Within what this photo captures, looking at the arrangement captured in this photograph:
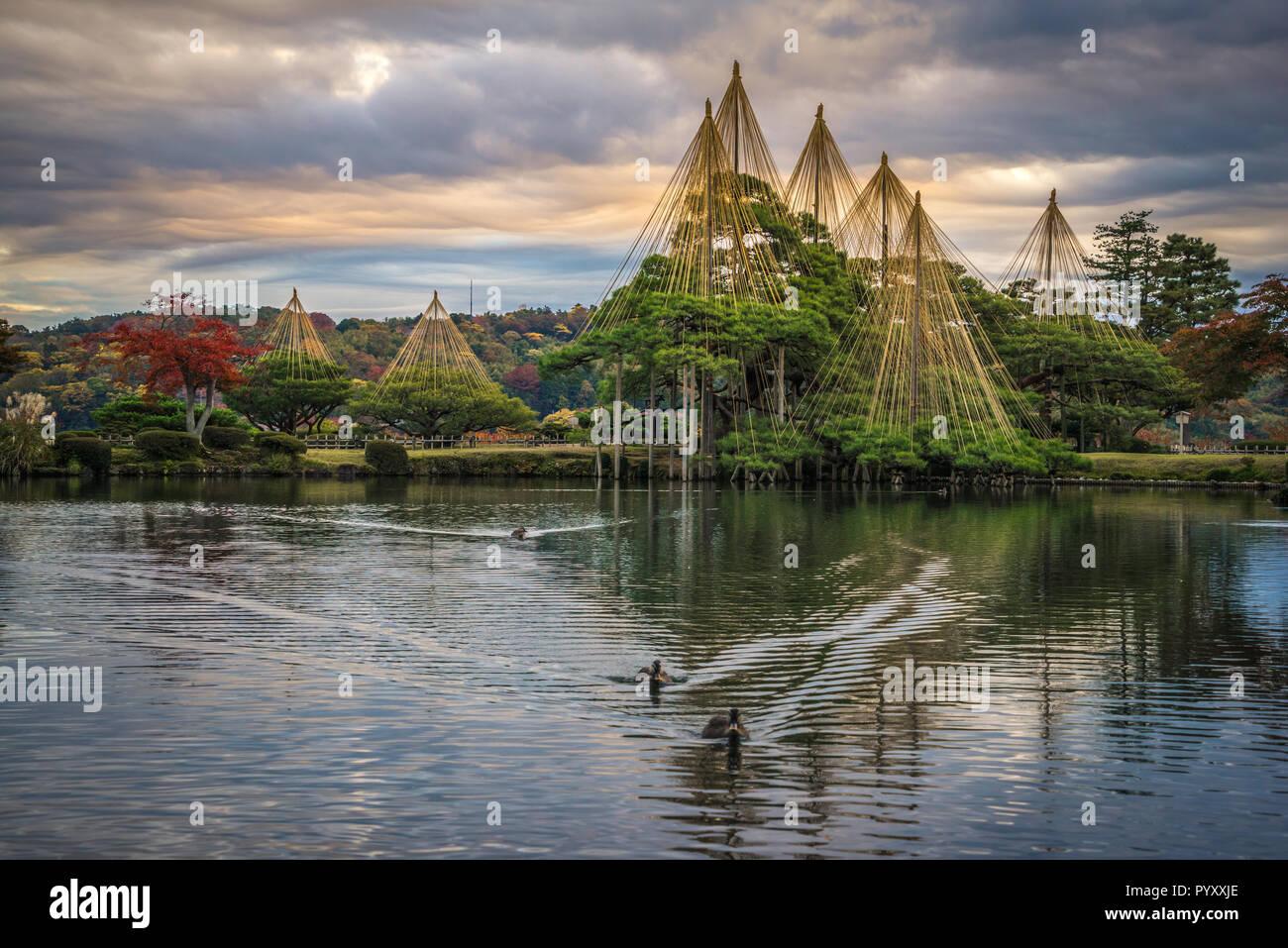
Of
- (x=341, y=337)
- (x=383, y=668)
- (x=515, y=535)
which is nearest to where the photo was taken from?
(x=383, y=668)

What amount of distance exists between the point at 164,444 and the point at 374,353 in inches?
2271

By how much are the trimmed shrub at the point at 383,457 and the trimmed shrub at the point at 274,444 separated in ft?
16.6

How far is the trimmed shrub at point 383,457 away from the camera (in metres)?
64.6

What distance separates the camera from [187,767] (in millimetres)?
9023

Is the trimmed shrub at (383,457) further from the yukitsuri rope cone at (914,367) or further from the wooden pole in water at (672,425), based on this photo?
the yukitsuri rope cone at (914,367)

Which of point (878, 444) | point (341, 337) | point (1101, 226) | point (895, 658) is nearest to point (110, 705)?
point (895, 658)

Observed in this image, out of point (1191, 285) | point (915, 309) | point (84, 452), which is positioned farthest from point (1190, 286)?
point (84, 452)

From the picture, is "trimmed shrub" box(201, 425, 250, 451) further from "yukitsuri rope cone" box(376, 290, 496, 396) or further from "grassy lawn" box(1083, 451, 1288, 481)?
"grassy lawn" box(1083, 451, 1288, 481)

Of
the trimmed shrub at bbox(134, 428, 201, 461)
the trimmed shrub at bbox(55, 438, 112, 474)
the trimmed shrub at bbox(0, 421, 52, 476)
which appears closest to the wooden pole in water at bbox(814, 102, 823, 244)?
the trimmed shrub at bbox(134, 428, 201, 461)

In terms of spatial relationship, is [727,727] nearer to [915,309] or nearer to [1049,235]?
[915,309]

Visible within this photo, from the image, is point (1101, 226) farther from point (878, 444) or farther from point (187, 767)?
point (187, 767)

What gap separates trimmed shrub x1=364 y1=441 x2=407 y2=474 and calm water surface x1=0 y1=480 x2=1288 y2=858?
39.0m

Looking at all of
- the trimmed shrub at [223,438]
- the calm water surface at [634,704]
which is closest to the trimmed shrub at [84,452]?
the trimmed shrub at [223,438]

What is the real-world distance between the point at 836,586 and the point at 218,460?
171 feet
